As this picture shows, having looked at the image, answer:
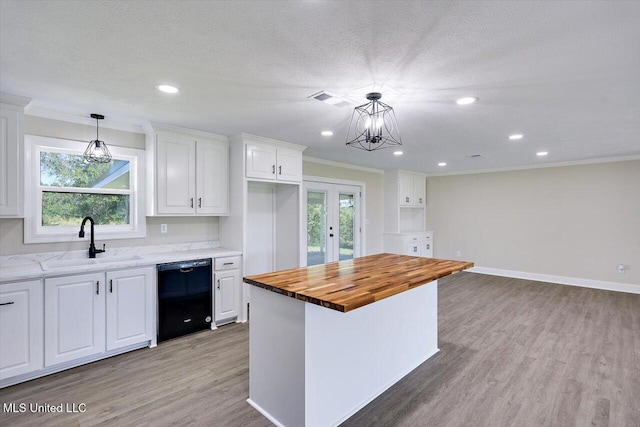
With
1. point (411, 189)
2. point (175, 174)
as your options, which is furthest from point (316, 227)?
point (411, 189)

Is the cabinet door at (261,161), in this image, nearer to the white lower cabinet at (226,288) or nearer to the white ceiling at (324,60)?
the white ceiling at (324,60)

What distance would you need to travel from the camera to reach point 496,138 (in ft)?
13.4

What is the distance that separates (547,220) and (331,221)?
13.9 ft

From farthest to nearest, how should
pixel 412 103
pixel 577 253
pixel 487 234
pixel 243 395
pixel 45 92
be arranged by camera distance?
Answer: pixel 487 234 < pixel 577 253 < pixel 412 103 < pixel 45 92 < pixel 243 395

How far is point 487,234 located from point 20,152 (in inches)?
299

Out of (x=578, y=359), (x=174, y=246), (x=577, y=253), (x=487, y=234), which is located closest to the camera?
(x=578, y=359)

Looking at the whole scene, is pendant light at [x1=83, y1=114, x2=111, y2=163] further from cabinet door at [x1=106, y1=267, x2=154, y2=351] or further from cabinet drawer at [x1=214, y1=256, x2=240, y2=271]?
cabinet drawer at [x1=214, y1=256, x2=240, y2=271]

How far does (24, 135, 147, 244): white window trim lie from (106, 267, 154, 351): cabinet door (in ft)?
2.23

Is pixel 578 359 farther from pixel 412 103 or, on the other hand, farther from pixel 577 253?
pixel 577 253

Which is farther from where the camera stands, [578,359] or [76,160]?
[76,160]

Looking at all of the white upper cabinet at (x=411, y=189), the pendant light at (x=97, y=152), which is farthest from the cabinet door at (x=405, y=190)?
the pendant light at (x=97, y=152)

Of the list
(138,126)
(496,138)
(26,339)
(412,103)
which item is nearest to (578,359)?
(496,138)

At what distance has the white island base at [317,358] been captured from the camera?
6.29 feet

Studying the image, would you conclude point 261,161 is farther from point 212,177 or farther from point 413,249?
point 413,249
